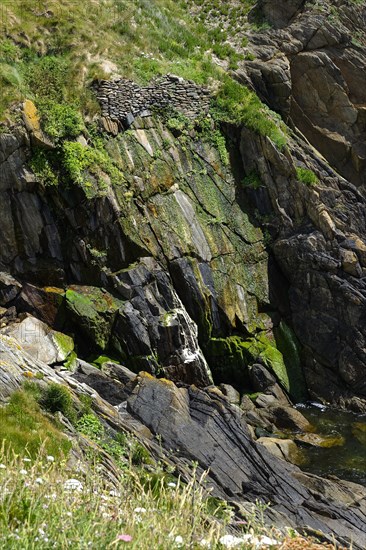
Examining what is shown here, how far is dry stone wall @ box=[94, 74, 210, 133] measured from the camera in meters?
25.4

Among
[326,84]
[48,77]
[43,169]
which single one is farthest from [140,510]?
[326,84]

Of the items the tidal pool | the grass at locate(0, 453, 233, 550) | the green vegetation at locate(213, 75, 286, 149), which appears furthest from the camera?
the green vegetation at locate(213, 75, 286, 149)

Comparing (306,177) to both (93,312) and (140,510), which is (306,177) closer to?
(93,312)

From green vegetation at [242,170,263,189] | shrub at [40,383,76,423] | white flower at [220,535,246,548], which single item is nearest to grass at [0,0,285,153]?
green vegetation at [242,170,263,189]

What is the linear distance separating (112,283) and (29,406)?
1148cm

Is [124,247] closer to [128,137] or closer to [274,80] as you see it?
[128,137]

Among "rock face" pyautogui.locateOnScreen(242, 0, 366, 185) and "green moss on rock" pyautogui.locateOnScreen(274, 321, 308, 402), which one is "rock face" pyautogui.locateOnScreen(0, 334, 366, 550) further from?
"rock face" pyautogui.locateOnScreen(242, 0, 366, 185)

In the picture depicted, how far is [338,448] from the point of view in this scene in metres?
19.2

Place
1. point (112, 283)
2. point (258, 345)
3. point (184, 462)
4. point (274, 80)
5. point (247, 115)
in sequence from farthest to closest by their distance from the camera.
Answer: point (274, 80), point (247, 115), point (258, 345), point (112, 283), point (184, 462)

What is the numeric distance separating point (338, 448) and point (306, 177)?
507 inches

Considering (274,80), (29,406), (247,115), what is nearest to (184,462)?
(29,406)

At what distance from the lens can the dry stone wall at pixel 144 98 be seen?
25.4 meters

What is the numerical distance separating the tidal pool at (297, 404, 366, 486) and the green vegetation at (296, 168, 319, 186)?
404 inches

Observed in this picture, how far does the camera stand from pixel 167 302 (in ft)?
74.2
